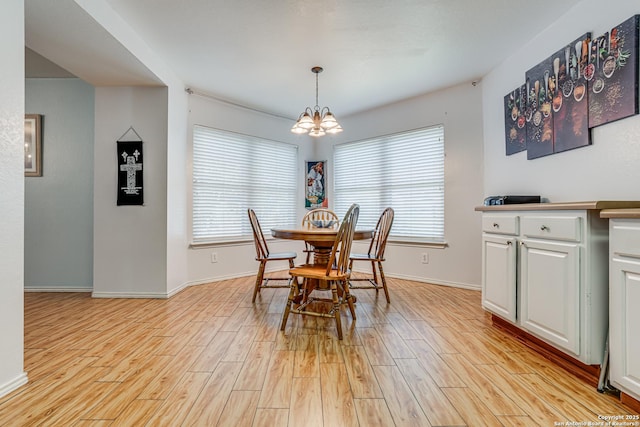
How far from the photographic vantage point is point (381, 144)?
4.35 m

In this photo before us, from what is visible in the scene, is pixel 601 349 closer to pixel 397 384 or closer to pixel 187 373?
pixel 397 384

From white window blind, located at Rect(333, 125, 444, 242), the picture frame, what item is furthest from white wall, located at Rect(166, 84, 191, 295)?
white window blind, located at Rect(333, 125, 444, 242)

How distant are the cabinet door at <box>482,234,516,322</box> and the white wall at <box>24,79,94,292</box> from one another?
4137 mm

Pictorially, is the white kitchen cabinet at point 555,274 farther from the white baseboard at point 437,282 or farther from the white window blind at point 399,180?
the white window blind at point 399,180

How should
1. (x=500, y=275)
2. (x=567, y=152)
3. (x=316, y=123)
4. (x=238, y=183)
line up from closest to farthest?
(x=500, y=275)
(x=567, y=152)
(x=316, y=123)
(x=238, y=183)

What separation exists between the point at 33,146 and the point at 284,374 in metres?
3.96

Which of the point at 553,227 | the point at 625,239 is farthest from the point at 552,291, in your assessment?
the point at 625,239

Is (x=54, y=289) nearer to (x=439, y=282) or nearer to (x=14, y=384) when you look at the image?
(x=14, y=384)

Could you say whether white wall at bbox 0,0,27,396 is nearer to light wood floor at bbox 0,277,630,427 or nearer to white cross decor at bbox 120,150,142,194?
light wood floor at bbox 0,277,630,427

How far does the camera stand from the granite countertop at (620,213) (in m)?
1.27

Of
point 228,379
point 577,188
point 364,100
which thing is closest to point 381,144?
point 364,100

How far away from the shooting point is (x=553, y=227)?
5.61 feet

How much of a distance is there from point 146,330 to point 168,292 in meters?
0.97

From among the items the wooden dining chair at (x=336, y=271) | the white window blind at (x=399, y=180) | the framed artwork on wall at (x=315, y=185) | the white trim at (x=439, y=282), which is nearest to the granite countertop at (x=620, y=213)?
the wooden dining chair at (x=336, y=271)
